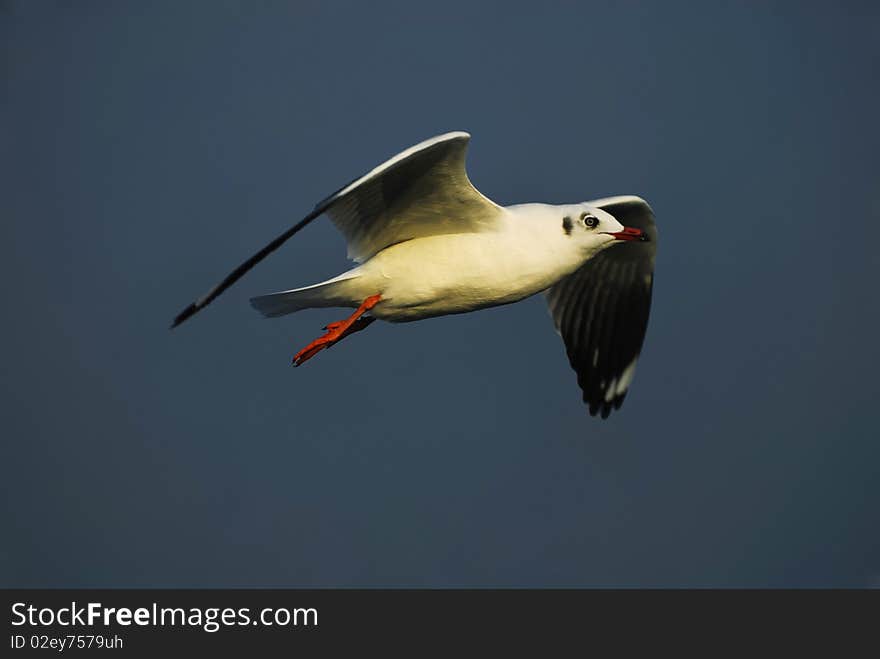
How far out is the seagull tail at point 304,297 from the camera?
28.7 ft

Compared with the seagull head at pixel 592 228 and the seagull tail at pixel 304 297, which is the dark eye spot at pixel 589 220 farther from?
the seagull tail at pixel 304 297

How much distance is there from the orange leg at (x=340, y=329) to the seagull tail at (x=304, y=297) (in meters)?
0.10

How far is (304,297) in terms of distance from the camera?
881cm

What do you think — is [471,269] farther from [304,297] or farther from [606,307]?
[606,307]

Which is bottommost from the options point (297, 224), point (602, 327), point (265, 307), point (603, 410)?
point (603, 410)

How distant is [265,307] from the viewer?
8.89m

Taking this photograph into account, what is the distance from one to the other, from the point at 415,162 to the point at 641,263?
3075mm

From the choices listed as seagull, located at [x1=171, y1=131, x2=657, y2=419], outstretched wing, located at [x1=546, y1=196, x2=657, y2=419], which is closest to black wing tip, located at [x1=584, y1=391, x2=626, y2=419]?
outstretched wing, located at [x1=546, y1=196, x2=657, y2=419]

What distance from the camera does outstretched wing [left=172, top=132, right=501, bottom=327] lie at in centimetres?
806

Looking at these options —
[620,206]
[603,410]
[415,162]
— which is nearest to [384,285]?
[415,162]

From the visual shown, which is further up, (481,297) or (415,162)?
(415,162)

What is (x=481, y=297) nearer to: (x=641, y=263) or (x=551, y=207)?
(x=551, y=207)

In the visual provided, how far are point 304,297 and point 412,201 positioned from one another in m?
0.89

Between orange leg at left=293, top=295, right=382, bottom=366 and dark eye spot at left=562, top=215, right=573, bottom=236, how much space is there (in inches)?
47.8
